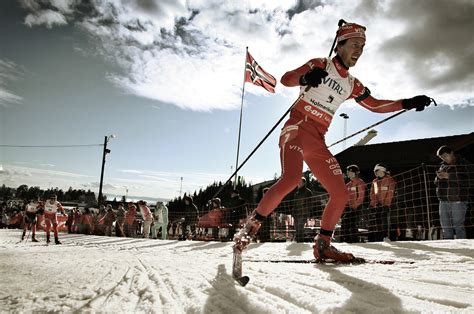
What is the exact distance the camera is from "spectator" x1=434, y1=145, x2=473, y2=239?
5.34 meters

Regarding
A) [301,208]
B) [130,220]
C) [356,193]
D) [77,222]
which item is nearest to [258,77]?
[301,208]

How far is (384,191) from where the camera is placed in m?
6.65

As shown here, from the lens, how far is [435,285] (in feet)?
4.93

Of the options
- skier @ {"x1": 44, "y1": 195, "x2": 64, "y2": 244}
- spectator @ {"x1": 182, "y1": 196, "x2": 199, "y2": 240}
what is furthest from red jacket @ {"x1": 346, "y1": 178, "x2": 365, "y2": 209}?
skier @ {"x1": 44, "y1": 195, "x2": 64, "y2": 244}

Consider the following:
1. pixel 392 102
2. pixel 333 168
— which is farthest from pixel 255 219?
pixel 392 102

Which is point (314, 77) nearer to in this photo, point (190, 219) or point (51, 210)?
point (190, 219)

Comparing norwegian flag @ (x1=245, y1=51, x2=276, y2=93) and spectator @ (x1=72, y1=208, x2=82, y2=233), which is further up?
norwegian flag @ (x1=245, y1=51, x2=276, y2=93)

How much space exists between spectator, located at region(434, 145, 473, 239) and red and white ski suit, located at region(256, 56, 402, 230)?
12.0 ft

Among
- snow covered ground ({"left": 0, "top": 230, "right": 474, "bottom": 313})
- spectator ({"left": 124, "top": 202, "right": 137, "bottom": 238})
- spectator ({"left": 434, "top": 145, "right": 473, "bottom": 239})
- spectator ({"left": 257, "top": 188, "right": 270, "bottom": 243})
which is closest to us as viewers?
snow covered ground ({"left": 0, "top": 230, "right": 474, "bottom": 313})

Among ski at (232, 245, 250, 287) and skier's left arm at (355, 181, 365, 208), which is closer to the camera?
ski at (232, 245, 250, 287)

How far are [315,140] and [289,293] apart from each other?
A: 69.1 inches

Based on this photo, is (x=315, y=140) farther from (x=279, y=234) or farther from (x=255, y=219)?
(x=279, y=234)

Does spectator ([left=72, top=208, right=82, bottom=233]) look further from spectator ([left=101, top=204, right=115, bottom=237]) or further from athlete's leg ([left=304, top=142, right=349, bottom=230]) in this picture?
athlete's leg ([left=304, top=142, right=349, bottom=230])

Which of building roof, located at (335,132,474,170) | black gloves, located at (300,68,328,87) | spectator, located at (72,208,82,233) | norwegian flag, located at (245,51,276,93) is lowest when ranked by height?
spectator, located at (72,208,82,233)
